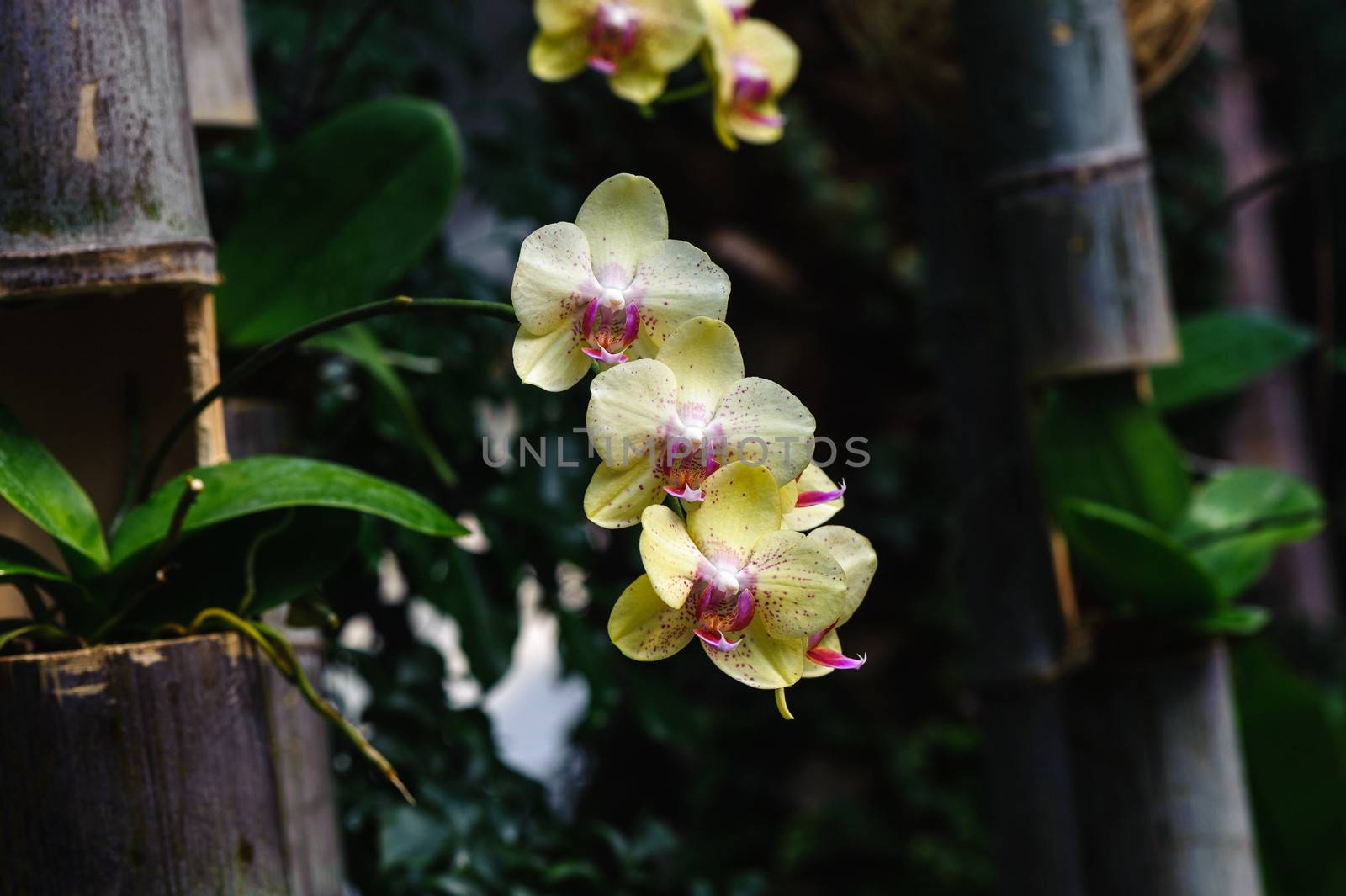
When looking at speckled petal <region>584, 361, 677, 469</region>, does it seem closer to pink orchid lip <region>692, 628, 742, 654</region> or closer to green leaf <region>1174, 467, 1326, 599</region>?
pink orchid lip <region>692, 628, 742, 654</region>

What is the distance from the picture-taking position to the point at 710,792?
1.56 m

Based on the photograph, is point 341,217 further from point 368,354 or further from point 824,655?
point 824,655

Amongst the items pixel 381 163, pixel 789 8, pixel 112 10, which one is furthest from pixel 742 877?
pixel 789 8

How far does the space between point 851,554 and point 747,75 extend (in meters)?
0.42

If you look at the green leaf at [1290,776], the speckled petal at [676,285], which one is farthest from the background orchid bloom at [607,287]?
the green leaf at [1290,776]

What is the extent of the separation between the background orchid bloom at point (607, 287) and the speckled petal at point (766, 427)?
5 cm

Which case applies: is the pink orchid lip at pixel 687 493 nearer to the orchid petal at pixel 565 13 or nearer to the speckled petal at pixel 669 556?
the speckled petal at pixel 669 556

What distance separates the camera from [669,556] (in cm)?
43

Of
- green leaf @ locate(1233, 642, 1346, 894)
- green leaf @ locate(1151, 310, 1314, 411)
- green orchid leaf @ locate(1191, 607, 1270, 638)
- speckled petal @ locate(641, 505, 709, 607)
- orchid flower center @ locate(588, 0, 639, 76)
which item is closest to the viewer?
speckled petal @ locate(641, 505, 709, 607)

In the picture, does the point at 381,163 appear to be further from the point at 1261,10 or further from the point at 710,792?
the point at 1261,10

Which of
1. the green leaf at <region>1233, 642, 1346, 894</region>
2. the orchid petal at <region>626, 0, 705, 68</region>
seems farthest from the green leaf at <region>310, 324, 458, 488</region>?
the green leaf at <region>1233, 642, 1346, 894</region>

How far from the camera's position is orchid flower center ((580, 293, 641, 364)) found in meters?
0.47

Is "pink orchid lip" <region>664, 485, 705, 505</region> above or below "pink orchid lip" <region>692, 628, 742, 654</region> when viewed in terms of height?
above

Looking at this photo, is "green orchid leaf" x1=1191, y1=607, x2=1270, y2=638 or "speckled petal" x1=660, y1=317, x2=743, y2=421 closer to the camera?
"speckled petal" x1=660, y1=317, x2=743, y2=421
